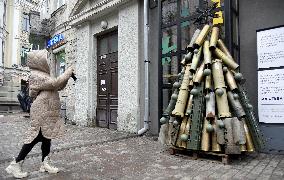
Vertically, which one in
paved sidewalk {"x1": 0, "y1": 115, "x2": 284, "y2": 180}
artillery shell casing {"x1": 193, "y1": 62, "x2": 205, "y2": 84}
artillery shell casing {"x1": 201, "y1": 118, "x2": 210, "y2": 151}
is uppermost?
artillery shell casing {"x1": 193, "y1": 62, "x2": 205, "y2": 84}

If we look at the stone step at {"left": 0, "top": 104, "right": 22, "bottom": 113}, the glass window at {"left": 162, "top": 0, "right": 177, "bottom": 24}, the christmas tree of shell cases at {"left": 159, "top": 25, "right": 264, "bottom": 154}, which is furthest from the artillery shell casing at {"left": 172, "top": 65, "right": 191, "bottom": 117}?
the stone step at {"left": 0, "top": 104, "right": 22, "bottom": 113}

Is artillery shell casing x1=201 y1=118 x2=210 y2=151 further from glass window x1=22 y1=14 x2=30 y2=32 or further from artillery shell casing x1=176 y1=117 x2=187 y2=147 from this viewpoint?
glass window x1=22 y1=14 x2=30 y2=32

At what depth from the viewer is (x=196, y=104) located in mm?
5043

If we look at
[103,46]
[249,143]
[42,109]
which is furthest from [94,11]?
[249,143]

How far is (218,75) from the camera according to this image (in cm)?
497

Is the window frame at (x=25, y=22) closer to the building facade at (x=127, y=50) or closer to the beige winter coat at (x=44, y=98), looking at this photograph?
the building facade at (x=127, y=50)

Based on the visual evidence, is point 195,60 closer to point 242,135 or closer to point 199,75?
point 199,75

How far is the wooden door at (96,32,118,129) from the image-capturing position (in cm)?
927

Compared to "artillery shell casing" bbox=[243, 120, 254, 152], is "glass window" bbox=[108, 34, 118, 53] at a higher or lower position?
higher

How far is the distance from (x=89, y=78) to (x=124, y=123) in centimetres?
247

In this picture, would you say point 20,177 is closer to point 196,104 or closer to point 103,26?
point 196,104

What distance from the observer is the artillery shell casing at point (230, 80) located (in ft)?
16.2

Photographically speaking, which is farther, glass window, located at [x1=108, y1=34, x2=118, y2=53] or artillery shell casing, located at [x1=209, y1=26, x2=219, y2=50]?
glass window, located at [x1=108, y1=34, x2=118, y2=53]

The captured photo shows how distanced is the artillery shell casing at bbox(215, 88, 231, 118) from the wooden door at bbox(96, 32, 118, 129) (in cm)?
469
